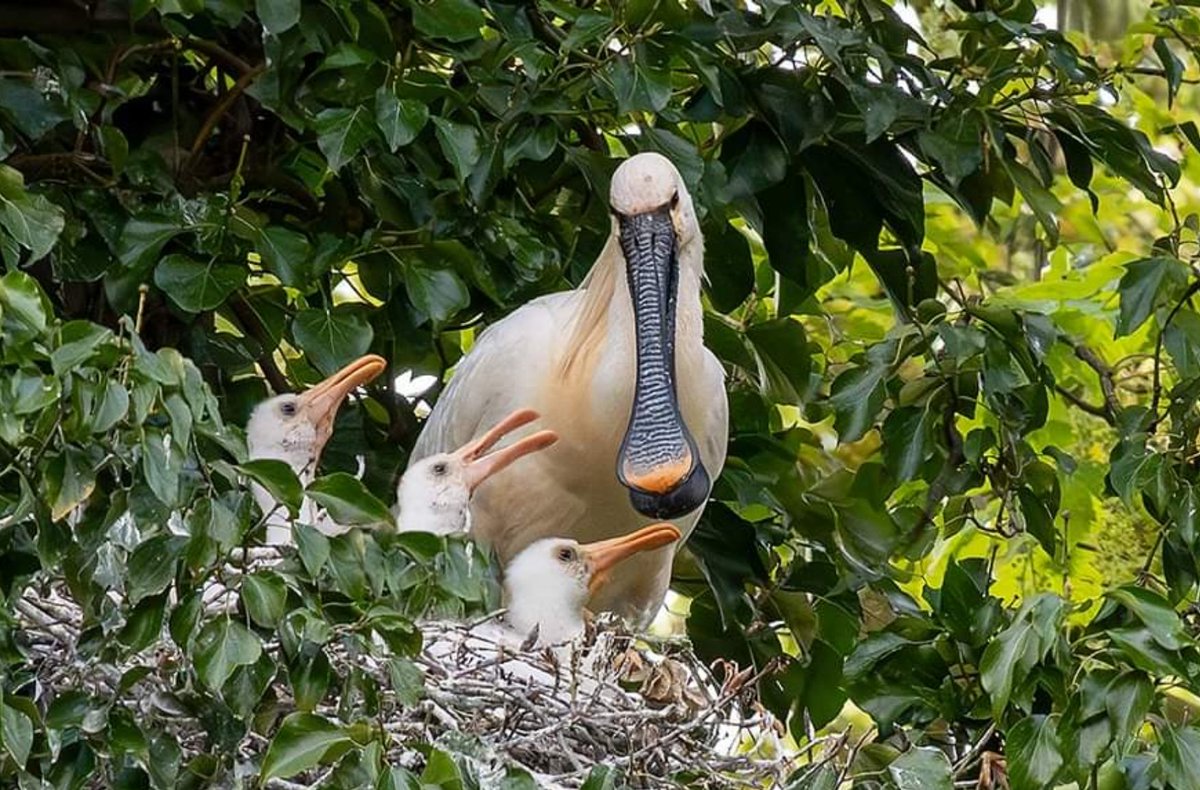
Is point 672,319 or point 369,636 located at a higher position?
point 369,636

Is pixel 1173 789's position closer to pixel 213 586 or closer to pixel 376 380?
pixel 213 586

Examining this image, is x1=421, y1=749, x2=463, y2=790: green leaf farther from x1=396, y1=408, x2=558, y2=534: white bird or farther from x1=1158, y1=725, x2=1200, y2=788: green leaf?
x1=396, y1=408, x2=558, y2=534: white bird

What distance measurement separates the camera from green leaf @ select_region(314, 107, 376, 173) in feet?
14.4

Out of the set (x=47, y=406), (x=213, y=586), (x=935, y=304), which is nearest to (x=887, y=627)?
(x=935, y=304)

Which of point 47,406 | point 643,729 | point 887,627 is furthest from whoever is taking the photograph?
point 887,627

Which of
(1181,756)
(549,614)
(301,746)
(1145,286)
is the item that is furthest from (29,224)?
(1145,286)

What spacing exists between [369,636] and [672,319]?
178cm

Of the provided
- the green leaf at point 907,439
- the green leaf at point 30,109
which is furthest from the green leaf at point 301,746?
the green leaf at point 907,439

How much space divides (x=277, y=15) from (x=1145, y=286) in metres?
1.58

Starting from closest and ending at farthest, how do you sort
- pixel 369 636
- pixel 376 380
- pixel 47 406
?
pixel 47 406, pixel 369 636, pixel 376 380

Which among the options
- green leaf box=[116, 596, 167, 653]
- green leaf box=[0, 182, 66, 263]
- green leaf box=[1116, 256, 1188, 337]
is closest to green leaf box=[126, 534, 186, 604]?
green leaf box=[116, 596, 167, 653]

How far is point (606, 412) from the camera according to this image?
16.6 ft

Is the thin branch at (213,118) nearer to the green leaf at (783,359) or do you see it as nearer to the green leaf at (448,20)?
the green leaf at (448,20)

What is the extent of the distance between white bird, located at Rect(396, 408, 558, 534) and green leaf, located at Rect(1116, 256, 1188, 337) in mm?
1106
